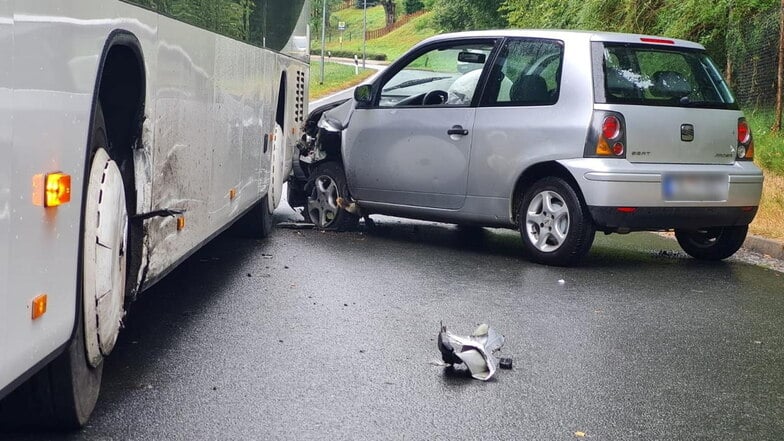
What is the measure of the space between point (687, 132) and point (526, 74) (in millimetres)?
1385

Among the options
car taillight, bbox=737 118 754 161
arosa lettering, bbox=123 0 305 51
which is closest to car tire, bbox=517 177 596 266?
car taillight, bbox=737 118 754 161

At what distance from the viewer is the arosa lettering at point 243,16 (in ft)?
18.4

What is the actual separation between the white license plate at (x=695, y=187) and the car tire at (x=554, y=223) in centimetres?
65

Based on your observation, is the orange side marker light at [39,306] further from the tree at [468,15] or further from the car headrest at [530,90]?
the tree at [468,15]

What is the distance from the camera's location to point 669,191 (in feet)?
29.0

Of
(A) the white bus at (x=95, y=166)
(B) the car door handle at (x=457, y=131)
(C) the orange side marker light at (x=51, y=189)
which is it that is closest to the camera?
(A) the white bus at (x=95, y=166)

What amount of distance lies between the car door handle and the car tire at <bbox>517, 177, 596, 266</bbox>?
30.2 inches

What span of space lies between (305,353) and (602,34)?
4.60 m

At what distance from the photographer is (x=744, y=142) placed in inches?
370

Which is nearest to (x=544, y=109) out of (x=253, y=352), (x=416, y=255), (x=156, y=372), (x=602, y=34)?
(x=602, y=34)

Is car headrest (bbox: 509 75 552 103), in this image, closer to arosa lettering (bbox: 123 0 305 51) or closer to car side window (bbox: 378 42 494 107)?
car side window (bbox: 378 42 494 107)

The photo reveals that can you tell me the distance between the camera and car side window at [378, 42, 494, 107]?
988 cm

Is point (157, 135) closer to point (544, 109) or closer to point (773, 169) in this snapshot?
point (544, 109)

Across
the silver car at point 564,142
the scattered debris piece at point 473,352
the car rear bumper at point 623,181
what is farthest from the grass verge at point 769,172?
the scattered debris piece at point 473,352
